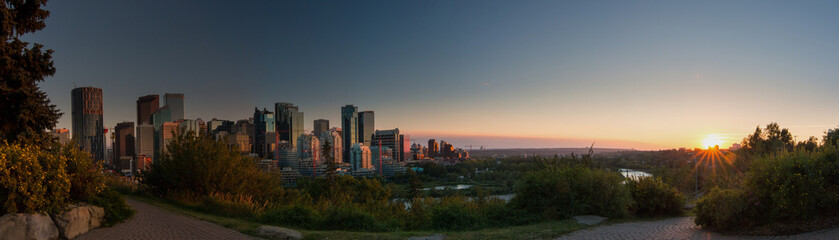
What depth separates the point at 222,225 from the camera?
33.6 ft

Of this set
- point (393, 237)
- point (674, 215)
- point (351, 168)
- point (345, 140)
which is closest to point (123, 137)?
point (351, 168)

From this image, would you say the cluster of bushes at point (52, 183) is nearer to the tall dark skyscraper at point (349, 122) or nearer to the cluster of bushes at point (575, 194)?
the cluster of bushes at point (575, 194)

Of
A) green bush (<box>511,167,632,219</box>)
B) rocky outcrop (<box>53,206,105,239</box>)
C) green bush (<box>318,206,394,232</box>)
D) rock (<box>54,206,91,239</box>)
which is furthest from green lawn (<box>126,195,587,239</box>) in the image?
rock (<box>54,206,91,239</box>)

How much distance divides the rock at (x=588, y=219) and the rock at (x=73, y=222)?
1147 cm

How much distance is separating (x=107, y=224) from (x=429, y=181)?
79.8 m

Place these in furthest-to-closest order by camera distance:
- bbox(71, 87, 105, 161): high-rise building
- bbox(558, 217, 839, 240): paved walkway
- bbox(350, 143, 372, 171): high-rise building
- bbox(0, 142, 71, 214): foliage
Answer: bbox(350, 143, 372, 171): high-rise building, bbox(71, 87, 105, 161): high-rise building, bbox(558, 217, 839, 240): paved walkway, bbox(0, 142, 71, 214): foliage

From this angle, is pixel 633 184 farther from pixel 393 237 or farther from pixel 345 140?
pixel 345 140

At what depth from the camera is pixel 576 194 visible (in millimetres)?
12602

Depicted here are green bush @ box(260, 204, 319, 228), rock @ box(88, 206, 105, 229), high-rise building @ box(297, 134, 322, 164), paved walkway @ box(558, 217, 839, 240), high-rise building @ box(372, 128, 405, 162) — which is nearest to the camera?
paved walkway @ box(558, 217, 839, 240)

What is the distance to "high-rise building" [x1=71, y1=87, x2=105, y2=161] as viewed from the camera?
3791cm

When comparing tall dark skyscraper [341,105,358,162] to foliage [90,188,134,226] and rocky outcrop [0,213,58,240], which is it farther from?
rocky outcrop [0,213,58,240]

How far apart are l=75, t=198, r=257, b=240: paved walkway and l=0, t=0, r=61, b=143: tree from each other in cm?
422

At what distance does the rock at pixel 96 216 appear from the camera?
8877 mm

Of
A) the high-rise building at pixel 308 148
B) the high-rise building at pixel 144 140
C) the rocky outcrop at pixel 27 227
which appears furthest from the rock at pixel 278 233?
the high-rise building at pixel 308 148
